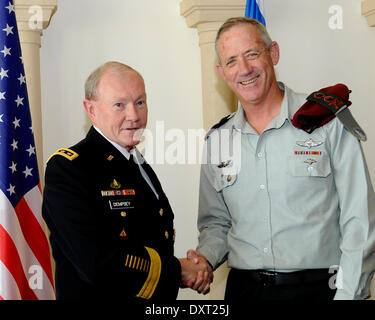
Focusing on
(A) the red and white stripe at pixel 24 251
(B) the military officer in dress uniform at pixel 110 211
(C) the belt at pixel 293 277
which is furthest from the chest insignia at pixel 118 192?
(A) the red and white stripe at pixel 24 251

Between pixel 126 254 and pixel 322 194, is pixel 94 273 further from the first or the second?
pixel 322 194

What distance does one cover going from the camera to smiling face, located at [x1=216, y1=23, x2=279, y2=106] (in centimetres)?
294

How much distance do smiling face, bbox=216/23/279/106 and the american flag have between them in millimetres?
1248

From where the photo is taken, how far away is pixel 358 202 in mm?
2678

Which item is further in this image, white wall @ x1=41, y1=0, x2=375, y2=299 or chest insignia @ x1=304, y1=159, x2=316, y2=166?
white wall @ x1=41, y1=0, x2=375, y2=299

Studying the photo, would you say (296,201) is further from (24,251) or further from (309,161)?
(24,251)

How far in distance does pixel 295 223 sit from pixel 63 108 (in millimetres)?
2541

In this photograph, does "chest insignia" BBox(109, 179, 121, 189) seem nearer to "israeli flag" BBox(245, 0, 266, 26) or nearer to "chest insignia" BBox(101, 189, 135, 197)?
"chest insignia" BBox(101, 189, 135, 197)

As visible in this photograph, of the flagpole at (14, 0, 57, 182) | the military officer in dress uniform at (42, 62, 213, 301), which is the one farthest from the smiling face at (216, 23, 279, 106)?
the flagpole at (14, 0, 57, 182)

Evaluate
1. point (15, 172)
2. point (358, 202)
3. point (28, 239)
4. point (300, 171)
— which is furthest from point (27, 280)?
point (358, 202)

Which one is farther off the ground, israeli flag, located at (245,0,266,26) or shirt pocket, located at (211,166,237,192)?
israeli flag, located at (245,0,266,26)

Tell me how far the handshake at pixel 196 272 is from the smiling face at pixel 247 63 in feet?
2.50

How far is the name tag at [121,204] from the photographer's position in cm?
255

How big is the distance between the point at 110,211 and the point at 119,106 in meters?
0.44
